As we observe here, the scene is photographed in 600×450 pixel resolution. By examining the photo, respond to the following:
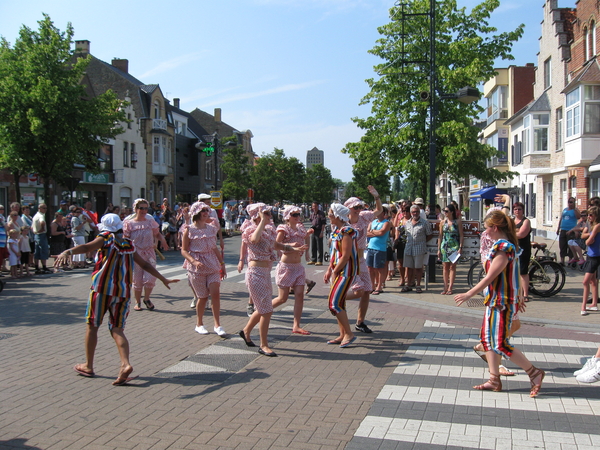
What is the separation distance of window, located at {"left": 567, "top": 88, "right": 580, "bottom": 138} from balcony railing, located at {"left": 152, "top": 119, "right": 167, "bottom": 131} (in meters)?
34.7

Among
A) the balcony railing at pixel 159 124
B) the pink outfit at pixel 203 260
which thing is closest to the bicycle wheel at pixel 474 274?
the pink outfit at pixel 203 260

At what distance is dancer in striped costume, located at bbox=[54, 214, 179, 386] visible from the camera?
549 centimetres

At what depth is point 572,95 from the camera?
23.4 meters

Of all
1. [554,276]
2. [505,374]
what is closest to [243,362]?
[505,374]

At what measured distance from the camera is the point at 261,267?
6660mm

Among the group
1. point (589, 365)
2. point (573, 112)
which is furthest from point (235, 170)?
point (589, 365)

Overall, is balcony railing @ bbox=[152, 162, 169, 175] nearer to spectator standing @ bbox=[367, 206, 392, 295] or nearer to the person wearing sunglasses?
the person wearing sunglasses

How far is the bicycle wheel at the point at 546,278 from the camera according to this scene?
10.6 meters

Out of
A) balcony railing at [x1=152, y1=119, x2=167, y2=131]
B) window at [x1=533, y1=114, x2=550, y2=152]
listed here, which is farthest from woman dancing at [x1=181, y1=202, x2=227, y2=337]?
balcony railing at [x1=152, y1=119, x2=167, y2=131]

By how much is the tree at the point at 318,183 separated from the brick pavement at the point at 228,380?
258 feet

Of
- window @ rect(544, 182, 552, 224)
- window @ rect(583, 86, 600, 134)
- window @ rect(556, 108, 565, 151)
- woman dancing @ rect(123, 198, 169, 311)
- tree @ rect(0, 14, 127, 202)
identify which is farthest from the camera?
window @ rect(544, 182, 552, 224)

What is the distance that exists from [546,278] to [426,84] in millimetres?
9111

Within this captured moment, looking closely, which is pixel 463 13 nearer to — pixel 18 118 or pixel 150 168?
pixel 18 118

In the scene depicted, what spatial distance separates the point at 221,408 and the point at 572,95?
76.2 ft
